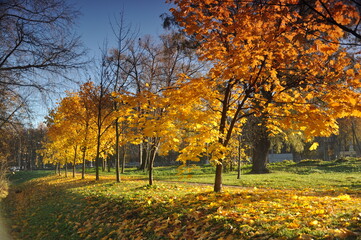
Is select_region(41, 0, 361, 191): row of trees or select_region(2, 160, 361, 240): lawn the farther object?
select_region(41, 0, 361, 191): row of trees

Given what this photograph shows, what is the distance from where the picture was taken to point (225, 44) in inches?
264

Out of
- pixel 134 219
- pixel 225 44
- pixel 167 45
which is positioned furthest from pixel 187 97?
pixel 167 45

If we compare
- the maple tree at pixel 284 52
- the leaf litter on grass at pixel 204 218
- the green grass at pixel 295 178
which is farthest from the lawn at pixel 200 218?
the maple tree at pixel 284 52

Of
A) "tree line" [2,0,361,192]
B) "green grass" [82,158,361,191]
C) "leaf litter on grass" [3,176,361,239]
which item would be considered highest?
"tree line" [2,0,361,192]

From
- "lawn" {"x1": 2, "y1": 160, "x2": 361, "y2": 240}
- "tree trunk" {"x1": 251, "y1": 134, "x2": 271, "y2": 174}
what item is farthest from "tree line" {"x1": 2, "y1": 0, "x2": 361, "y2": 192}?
"tree trunk" {"x1": 251, "y1": 134, "x2": 271, "y2": 174}

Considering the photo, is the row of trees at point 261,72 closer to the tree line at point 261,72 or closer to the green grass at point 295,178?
the tree line at point 261,72

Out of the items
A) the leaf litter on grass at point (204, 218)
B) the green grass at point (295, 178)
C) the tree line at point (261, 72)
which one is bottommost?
the green grass at point (295, 178)

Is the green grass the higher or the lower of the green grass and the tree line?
the lower

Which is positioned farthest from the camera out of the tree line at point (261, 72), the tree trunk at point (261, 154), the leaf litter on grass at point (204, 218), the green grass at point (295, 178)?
the tree trunk at point (261, 154)

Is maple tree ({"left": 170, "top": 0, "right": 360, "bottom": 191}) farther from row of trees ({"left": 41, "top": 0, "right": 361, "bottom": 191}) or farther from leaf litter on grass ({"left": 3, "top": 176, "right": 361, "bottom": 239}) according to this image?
leaf litter on grass ({"left": 3, "top": 176, "right": 361, "bottom": 239})

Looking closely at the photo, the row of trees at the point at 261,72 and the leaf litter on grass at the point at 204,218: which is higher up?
the row of trees at the point at 261,72

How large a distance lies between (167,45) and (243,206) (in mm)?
10050

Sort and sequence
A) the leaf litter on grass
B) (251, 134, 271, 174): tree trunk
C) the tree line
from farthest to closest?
(251, 134, 271, 174): tree trunk
the tree line
the leaf litter on grass

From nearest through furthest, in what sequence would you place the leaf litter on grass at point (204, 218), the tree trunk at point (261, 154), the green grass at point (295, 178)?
1. the leaf litter on grass at point (204, 218)
2. the green grass at point (295, 178)
3. the tree trunk at point (261, 154)
